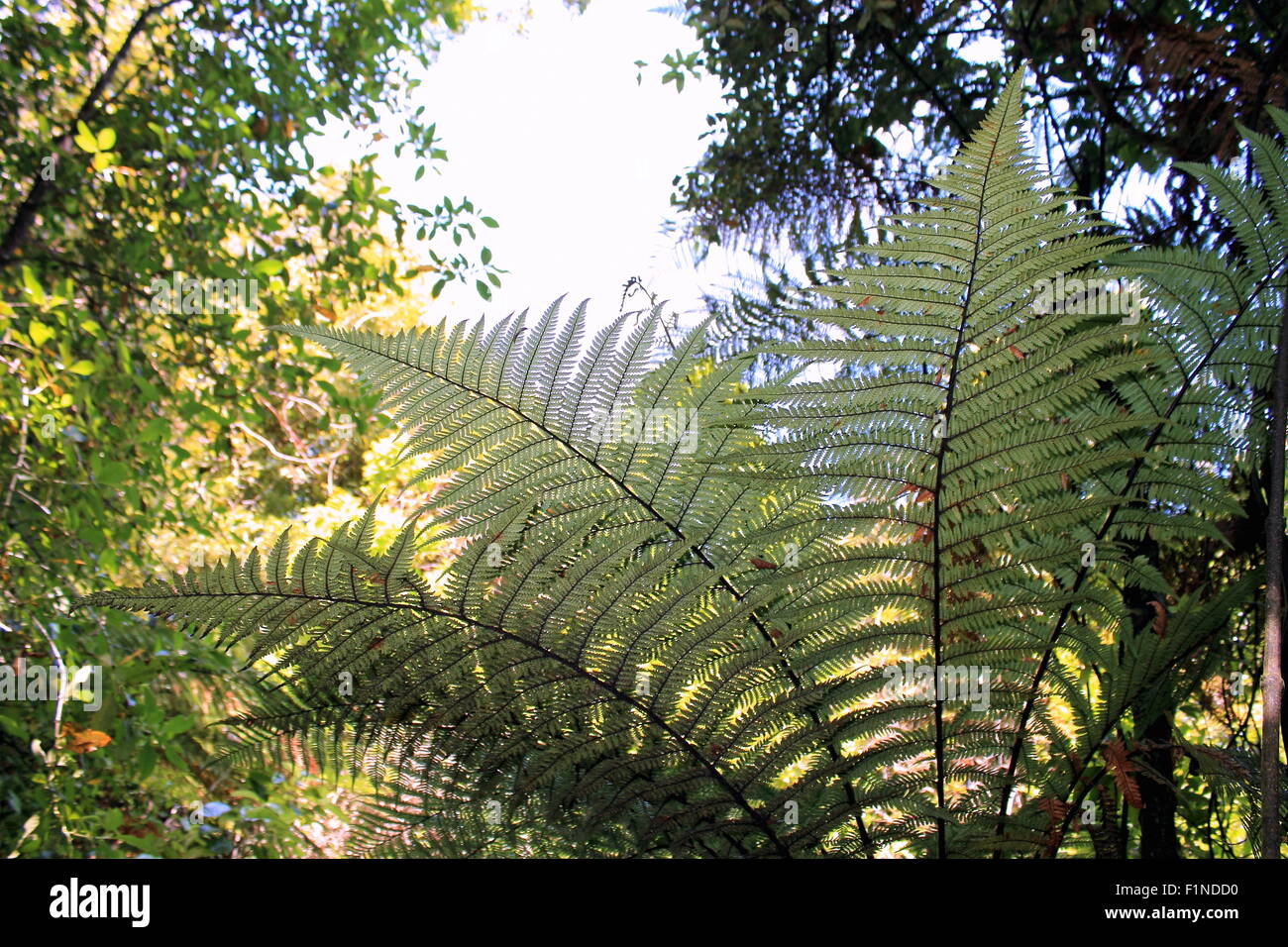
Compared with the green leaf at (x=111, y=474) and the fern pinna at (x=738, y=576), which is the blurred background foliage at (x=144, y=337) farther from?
the fern pinna at (x=738, y=576)

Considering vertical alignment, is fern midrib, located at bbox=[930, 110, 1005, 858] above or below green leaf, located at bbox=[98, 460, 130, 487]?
below

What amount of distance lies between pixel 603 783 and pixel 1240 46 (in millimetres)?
1170

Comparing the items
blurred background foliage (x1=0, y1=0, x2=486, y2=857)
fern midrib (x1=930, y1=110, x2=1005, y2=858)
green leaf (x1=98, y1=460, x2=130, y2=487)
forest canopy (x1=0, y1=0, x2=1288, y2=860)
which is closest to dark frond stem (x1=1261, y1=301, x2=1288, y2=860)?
forest canopy (x1=0, y1=0, x2=1288, y2=860)

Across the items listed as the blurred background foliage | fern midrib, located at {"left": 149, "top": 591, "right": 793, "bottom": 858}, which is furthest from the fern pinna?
the blurred background foliage

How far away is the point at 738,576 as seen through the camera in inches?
21.2

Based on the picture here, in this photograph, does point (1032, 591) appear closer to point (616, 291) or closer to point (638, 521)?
point (638, 521)

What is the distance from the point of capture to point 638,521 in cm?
53

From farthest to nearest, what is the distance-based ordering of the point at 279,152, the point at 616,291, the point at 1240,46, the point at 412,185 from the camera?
Answer: 1. the point at 412,185
2. the point at 279,152
3. the point at 616,291
4. the point at 1240,46

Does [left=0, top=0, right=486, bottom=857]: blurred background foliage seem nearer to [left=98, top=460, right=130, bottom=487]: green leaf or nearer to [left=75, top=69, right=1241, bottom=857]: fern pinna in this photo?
[left=98, top=460, right=130, bottom=487]: green leaf

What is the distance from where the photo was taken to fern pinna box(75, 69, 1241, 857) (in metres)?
0.44

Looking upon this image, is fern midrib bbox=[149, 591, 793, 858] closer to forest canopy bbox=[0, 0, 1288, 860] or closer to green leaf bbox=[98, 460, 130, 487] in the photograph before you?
forest canopy bbox=[0, 0, 1288, 860]

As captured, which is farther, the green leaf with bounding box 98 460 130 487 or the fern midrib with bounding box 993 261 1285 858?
the green leaf with bounding box 98 460 130 487

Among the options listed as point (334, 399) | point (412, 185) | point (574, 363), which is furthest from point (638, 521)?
point (412, 185)

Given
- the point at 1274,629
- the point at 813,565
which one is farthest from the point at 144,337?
the point at 1274,629
